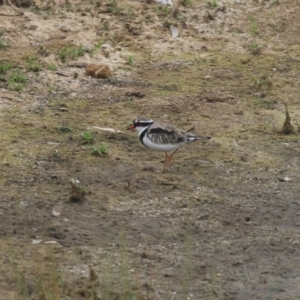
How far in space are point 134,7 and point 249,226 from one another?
607 centimetres

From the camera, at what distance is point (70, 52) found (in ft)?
36.6

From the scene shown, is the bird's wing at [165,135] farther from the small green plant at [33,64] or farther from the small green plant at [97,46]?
the small green plant at [97,46]

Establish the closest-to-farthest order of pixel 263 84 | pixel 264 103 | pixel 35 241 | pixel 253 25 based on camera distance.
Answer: pixel 35 241, pixel 264 103, pixel 263 84, pixel 253 25

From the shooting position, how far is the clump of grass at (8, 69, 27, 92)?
33.0 feet

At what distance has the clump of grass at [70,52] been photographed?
11.0 m

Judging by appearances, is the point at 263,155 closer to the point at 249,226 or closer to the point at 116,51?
the point at 249,226

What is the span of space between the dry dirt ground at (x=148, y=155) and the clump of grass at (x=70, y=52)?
1cm

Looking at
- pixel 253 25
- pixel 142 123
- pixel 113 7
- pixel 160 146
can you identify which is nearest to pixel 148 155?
pixel 142 123

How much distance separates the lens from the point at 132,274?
21.0ft

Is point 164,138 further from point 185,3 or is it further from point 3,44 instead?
point 185,3

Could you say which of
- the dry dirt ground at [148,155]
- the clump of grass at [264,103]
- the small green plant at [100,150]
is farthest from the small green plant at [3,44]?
the clump of grass at [264,103]

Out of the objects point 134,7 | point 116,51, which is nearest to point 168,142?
point 116,51

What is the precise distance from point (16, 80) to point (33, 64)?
485mm

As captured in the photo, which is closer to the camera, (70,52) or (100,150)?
(100,150)
